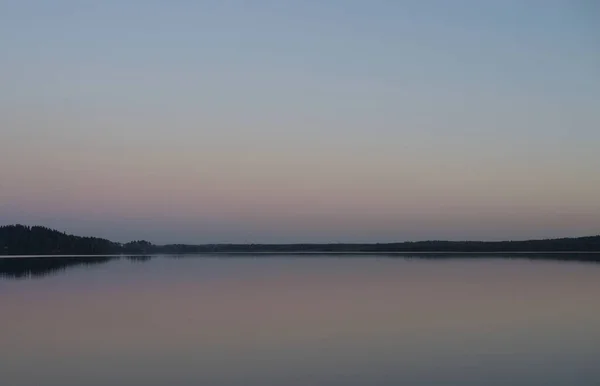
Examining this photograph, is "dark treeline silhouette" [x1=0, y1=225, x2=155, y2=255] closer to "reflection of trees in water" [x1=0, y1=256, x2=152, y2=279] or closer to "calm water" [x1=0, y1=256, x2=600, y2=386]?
"reflection of trees in water" [x1=0, y1=256, x2=152, y2=279]

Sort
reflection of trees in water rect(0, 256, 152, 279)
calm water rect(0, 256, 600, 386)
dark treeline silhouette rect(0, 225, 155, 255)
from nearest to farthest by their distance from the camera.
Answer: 1. calm water rect(0, 256, 600, 386)
2. reflection of trees in water rect(0, 256, 152, 279)
3. dark treeline silhouette rect(0, 225, 155, 255)

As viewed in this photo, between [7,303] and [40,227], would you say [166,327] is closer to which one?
[7,303]

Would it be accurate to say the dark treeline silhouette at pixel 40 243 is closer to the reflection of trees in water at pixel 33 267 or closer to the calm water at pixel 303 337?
the reflection of trees in water at pixel 33 267

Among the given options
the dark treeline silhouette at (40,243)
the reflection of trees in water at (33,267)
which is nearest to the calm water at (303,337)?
the reflection of trees in water at (33,267)

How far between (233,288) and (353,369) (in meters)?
13.7

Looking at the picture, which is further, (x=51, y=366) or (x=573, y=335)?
(x=573, y=335)

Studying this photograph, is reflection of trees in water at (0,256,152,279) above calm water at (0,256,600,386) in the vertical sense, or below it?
above

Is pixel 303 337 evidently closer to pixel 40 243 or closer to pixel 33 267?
pixel 33 267

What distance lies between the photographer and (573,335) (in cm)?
1230

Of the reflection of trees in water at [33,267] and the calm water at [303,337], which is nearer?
the calm water at [303,337]

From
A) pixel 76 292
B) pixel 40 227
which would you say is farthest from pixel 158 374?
pixel 40 227

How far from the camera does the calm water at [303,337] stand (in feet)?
30.0

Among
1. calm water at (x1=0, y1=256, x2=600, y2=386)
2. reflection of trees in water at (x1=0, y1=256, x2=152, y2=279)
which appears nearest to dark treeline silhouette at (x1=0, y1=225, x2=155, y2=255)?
reflection of trees in water at (x1=0, y1=256, x2=152, y2=279)

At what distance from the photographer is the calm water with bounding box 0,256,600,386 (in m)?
9.14
